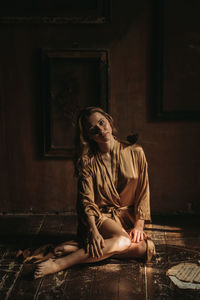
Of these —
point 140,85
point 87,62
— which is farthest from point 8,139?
point 140,85

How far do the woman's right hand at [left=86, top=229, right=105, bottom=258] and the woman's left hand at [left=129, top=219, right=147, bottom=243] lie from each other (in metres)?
0.31

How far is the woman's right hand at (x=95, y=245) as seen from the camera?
10.9ft

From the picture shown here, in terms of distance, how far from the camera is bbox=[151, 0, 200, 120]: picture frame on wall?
432cm

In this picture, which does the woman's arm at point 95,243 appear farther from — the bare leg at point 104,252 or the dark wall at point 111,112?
the dark wall at point 111,112

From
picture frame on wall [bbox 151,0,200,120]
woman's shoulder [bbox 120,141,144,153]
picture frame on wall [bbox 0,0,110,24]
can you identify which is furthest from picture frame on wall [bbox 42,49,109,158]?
woman's shoulder [bbox 120,141,144,153]

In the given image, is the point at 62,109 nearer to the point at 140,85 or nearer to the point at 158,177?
the point at 140,85

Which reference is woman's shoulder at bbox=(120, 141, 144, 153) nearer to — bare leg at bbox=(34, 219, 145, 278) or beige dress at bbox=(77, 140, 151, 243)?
beige dress at bbox=(77, 140, 151, 243)

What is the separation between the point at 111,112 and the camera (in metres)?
4.54

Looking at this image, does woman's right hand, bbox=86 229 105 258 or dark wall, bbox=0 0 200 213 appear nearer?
woman's right hand, bbox=86 229 105 258

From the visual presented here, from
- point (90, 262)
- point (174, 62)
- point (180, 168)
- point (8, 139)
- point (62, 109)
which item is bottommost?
point (90, 262)

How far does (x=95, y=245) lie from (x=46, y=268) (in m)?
0.41

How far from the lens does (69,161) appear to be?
4.66 metres

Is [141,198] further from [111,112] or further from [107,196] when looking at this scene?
[111,112]

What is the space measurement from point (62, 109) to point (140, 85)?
2.81ft
